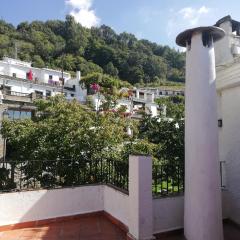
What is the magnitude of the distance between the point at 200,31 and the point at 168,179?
3.37 metres

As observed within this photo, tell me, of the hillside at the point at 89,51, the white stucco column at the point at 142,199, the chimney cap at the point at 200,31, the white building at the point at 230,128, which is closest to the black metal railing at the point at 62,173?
the white stucco column at the point at 142,199

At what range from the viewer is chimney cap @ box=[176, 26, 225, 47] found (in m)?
5.80

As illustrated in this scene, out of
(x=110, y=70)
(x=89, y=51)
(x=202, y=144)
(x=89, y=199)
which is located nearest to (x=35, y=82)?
(x=110, y=70)

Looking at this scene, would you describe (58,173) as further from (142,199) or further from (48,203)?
(142,199)

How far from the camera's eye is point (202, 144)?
18.6 feet

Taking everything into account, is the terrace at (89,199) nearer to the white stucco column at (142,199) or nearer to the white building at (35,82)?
the white stucco column at (142,199)

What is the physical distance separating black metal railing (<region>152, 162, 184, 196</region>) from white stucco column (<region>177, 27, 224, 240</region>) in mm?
838

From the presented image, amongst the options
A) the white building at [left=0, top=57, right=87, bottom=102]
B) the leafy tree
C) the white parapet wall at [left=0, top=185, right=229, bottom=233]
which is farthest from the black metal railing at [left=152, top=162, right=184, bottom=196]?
the leafy tree

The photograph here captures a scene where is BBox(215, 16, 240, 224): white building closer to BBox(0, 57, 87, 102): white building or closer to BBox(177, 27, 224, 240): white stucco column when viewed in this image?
BBox(177, 27, 224, 240): white stucco column

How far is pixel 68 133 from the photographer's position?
28.5 feet

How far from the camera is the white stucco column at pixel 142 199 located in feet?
19.3

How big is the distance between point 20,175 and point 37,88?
3296cm

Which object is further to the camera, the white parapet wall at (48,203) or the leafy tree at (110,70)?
→ the leafy tree at (110,70)

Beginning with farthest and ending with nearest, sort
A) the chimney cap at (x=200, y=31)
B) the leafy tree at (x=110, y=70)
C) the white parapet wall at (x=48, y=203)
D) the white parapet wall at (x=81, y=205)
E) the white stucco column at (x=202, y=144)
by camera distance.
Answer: the leafy tree at (x=110, y=70), the white parapet wall at (x=48, y=203), the white parapet wall at (x=81, y=205), the chimney cap at (x=200, y=31), the white stucco column at (x=202, y=144)
